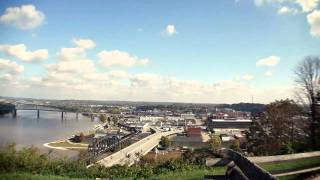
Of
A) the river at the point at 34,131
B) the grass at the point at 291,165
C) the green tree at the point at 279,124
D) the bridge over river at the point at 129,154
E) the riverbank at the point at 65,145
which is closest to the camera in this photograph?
the grass at the point at 291,165

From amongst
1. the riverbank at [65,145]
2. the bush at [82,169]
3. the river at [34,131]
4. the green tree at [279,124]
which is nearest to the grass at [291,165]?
the bush at [82,169]

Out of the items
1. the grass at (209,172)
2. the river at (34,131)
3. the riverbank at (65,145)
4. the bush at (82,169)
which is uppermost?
the grass at (209,172)

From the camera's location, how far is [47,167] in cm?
912

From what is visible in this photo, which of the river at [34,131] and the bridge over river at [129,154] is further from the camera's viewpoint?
the river at [34,131]

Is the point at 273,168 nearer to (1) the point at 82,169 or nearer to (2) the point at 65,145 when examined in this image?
(1) the point at 82,169

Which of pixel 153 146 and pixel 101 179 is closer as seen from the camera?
pixel 101 179

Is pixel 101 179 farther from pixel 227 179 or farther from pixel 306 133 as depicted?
pixel 306 133

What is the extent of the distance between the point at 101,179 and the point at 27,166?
2197 millimetres

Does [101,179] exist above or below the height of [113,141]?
above

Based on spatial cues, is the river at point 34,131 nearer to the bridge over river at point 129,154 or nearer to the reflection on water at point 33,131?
the reflection on water at point 33,131

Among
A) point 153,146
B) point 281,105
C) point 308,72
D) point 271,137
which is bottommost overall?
point 153,146

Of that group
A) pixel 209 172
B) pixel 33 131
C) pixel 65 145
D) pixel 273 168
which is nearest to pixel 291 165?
pixel 273 168

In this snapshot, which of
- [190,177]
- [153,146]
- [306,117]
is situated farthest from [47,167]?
[153,146]

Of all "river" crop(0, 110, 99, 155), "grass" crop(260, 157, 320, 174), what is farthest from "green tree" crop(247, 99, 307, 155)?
"river" crop(0, 110, 99, 155)
